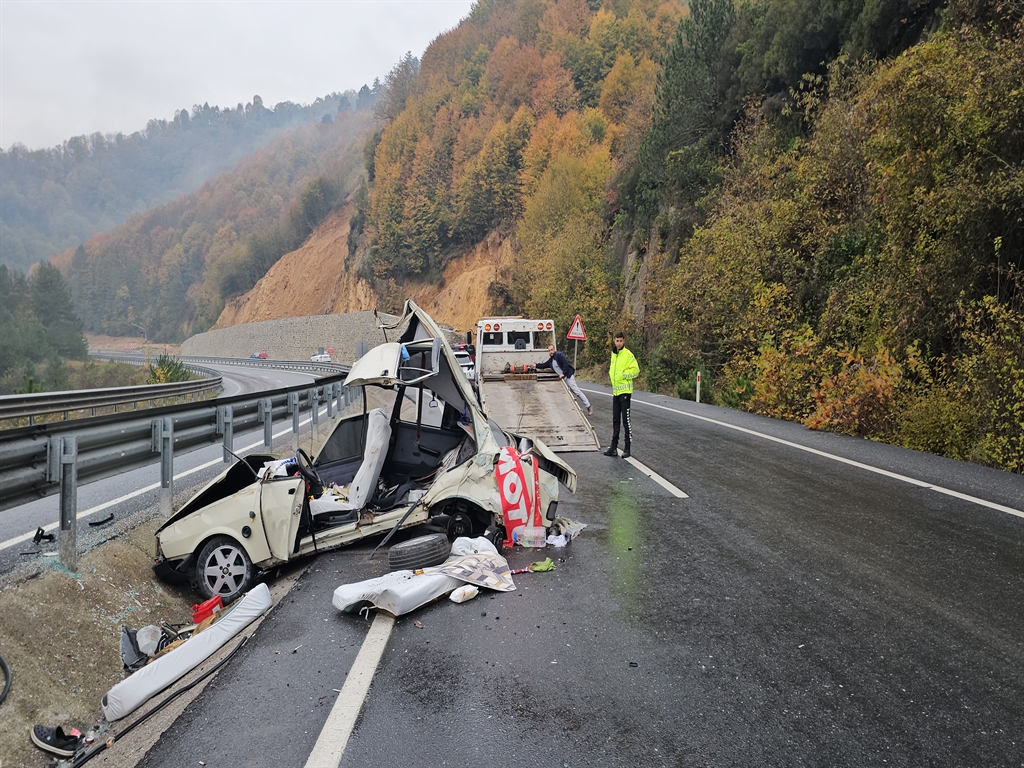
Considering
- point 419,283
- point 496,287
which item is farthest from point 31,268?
point 496,287

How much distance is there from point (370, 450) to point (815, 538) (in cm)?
393

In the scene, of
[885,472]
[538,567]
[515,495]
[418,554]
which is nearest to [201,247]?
[885,472]

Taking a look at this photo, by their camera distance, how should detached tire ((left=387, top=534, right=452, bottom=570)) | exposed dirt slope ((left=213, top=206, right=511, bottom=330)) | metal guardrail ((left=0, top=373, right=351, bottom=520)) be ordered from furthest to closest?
exposed dirt slope ((left=213, top=206, right=511, bottom=330)) → detached tire ((left=387, top=534, right=452, bottom=570)) → metal guardrail ((left=0, top=373, right=351, bottom=520))

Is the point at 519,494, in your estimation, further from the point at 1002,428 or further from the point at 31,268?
the point at 31,268

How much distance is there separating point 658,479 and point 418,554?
4493mm

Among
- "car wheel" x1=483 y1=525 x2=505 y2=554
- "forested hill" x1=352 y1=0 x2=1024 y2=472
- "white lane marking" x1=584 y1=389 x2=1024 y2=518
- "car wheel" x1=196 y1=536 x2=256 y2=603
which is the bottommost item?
"car wheel" x1=196 y1=536 x2=256 y2=603

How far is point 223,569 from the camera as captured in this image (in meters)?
5.82

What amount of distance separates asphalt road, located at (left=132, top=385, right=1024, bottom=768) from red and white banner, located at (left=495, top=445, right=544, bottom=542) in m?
0.31

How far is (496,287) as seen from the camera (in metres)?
60.9

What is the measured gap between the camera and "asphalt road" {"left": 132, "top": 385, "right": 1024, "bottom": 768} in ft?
10.1

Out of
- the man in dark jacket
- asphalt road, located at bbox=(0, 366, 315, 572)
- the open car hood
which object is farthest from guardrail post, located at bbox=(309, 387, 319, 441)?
the open car hood

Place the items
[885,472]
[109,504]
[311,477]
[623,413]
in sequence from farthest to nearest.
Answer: [623,413] → [885,472] → [109,504] → [311,477]

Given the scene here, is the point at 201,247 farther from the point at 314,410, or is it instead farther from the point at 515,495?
the point at 515,495

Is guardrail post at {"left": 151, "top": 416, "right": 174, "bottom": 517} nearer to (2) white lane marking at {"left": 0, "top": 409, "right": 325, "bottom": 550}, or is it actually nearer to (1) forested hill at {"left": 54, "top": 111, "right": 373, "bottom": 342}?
(2) white lane marking at {"left": 0, "top": 409, "right": 325, "bottom": 550}
